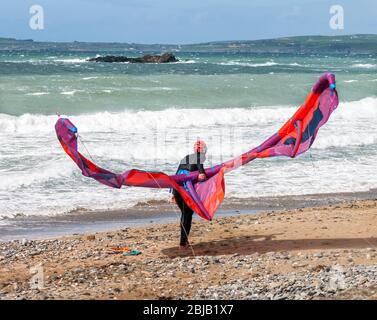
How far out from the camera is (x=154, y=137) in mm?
20375

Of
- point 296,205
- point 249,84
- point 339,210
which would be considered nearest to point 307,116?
point 339,210

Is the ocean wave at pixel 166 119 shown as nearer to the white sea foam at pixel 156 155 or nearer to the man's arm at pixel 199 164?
the white sea foam at pixel 156 155

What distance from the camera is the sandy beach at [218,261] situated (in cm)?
726

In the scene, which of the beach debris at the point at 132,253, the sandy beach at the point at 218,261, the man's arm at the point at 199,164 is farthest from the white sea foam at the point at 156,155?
the man's arm at the point at 199,164

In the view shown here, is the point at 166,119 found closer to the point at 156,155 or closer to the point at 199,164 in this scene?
the point at 156,155

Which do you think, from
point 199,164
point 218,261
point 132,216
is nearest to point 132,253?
point 218,261

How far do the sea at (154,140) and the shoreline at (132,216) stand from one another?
202 mm

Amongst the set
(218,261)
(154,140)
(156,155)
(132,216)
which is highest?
(154,140)

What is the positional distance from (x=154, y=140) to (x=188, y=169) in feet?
34.1

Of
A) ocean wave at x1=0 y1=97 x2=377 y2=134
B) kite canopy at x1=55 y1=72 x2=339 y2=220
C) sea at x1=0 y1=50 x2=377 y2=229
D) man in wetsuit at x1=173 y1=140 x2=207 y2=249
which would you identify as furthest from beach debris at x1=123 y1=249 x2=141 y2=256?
ocean wave at x1=0 y1=97 x2=377 y2=134

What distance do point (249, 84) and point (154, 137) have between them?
2239 cm

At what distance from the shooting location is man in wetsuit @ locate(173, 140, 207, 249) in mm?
9156

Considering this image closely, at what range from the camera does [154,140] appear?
19609mm
